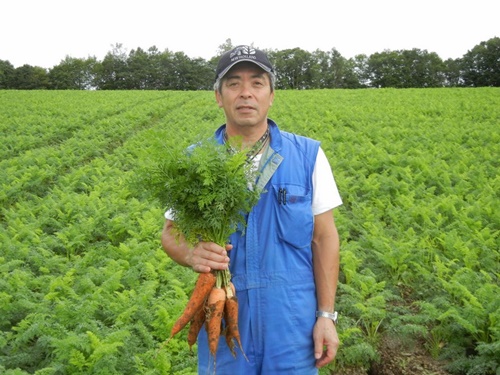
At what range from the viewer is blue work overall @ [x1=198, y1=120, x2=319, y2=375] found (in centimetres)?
247

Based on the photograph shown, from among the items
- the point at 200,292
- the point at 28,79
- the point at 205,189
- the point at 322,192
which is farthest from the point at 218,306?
the point at 28,79

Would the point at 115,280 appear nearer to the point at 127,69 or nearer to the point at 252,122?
the point at 252,122

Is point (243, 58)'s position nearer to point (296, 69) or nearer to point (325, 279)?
point (325, 279)

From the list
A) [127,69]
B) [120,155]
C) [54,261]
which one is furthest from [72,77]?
[54,261]

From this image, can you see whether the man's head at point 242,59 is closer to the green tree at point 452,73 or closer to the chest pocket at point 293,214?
the chest pocket at point 293,214

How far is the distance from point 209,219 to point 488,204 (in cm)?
798

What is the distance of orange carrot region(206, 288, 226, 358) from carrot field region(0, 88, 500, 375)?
0.76 m

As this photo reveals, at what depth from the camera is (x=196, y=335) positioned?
281cm

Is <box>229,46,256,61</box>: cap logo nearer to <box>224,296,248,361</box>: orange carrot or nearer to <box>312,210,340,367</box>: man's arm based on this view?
<box>312,210,340,367</box>: man's arm

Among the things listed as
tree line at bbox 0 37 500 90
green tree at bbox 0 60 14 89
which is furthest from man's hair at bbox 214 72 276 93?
green tree at bbox 0 60 14 89

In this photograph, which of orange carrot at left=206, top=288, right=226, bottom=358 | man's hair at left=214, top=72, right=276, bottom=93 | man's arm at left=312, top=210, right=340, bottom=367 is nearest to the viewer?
orange carrot at left=206, top=288, right=226, bottom=358

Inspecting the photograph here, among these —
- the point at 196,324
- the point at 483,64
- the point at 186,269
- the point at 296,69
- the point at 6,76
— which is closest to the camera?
the point at 196,324

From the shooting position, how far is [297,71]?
8344 centimetres

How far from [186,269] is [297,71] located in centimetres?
8100
